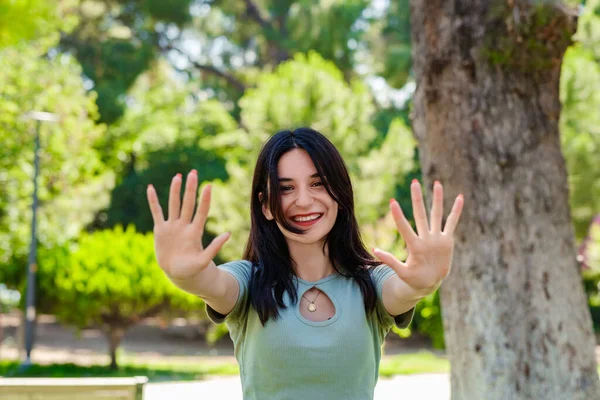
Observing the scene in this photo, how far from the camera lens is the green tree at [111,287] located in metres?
16.4

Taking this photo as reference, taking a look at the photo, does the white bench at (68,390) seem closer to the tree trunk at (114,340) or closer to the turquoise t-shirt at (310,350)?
the turquoise t-shirt at (310,350)

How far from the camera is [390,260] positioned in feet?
6.36

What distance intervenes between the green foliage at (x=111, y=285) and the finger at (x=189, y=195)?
47.9 ft

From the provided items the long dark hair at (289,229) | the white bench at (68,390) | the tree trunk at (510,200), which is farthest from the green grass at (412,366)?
the long dark hair at (289,229)

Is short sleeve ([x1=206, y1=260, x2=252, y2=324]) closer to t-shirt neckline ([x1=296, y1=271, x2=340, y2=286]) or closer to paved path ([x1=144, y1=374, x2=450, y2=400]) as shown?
Result: t-shirt neckline ([x1=296, y1=271, x2=340, y2=286])

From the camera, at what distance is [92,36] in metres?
28.2

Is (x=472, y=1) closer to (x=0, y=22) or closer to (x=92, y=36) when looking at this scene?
(x=0, y=22)

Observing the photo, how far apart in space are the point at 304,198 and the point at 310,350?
1.30 ft

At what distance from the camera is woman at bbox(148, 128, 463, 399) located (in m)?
1.94

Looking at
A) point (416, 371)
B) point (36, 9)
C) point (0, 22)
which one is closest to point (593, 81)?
point (416, 371)

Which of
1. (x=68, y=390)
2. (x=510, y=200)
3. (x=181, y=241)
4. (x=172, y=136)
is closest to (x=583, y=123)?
(x=510, y=200)

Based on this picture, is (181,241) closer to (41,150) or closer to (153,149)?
(41,150)

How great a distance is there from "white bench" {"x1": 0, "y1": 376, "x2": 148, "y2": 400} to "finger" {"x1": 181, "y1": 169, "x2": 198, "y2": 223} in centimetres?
310

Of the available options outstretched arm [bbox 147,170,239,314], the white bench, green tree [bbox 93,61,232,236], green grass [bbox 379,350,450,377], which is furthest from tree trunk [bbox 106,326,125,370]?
outstretched arm [bbox 147,170,239,314]
